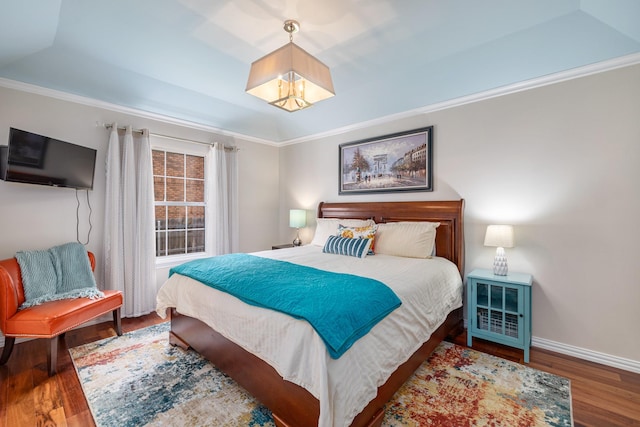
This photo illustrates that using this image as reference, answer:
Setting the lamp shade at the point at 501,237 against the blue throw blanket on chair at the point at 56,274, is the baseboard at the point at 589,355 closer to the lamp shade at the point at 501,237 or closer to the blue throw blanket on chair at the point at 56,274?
the lamp shade at the point at 501,237

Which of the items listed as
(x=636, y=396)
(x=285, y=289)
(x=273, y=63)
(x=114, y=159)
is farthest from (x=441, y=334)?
(x=114, y=159)

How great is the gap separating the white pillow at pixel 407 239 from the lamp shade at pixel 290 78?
65.5 inches

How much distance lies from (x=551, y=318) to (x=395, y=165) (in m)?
2.22

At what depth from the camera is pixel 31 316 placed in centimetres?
211

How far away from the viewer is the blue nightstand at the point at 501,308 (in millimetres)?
2336


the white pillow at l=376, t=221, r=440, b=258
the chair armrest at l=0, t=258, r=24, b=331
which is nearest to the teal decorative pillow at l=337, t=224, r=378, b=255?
the white pillow at l=376, t=221, r=440, b=258

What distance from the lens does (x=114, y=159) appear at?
3.11 m

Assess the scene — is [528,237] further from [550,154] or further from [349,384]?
[349,384]

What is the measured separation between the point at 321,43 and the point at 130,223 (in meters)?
2.90

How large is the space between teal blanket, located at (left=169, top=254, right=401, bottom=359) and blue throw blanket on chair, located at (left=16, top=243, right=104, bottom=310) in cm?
119

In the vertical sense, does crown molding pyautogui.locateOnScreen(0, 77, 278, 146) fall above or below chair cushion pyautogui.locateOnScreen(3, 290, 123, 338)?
above

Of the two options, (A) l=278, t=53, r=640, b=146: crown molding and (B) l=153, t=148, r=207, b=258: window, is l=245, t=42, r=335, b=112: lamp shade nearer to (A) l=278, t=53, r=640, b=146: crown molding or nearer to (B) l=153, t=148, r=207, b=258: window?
(A) l=278, t=53, r=640, b=146: crown molding

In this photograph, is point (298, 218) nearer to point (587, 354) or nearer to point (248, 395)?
point (248, 395)

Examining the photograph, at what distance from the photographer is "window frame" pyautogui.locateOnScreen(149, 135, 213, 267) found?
12.0 feet
